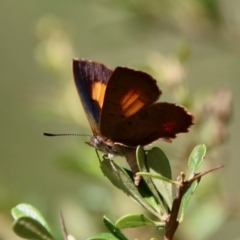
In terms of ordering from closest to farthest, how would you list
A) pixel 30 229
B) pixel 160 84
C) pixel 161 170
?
pixel 30 229, pixel 161 170, pixel 160 84

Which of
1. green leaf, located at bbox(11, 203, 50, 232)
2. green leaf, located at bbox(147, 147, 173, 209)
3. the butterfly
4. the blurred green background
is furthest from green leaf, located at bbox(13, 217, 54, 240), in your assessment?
the blurred green background

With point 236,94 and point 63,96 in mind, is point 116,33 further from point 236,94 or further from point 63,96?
point 236,94

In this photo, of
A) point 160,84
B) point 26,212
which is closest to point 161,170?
point 26,212

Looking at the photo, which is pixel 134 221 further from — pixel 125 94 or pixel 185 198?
pixel 125 94

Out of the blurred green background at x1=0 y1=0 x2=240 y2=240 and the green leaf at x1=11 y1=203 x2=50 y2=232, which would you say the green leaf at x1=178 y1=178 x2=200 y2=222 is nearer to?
the green leaf at x1=11 y1=203 x2=50 y2=232

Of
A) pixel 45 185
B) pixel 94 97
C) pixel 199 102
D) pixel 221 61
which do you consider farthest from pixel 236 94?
pixel 94 97


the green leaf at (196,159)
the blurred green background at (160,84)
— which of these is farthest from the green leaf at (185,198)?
the blurred green background at (160,84)
